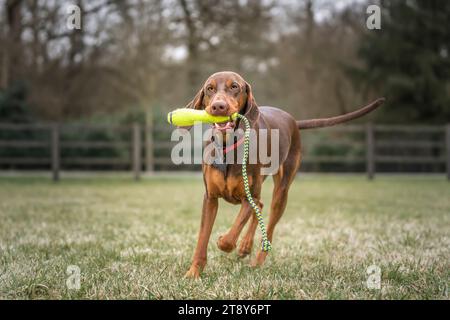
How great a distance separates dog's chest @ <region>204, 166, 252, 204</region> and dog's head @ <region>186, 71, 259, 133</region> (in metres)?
0.27

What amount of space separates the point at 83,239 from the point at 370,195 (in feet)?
20.8

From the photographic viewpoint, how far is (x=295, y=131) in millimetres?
4094

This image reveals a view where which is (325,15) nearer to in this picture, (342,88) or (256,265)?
(342,88)

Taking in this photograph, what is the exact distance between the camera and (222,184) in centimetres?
318

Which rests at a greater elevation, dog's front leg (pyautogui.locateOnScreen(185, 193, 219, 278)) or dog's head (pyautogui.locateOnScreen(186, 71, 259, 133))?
dog's head (pyautogui.locateOnScreen(186, 71, 259, 133))

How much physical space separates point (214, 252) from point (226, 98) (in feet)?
4.85

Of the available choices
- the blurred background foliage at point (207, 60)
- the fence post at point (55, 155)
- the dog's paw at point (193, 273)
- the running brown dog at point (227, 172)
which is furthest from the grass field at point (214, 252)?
the blurred background foliage at point (207, 60)

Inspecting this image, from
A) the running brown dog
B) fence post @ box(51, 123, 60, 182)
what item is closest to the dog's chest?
the running brown dog

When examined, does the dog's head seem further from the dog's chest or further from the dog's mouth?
the dog's chest

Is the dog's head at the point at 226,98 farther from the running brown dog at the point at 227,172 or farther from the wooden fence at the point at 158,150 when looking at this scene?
the wooden fence at the point at 158,150

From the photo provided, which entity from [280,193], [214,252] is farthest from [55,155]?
[280,193]

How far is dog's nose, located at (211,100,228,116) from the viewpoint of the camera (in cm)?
291

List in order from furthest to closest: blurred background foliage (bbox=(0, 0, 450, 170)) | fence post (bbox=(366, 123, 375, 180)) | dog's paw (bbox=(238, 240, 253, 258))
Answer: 1. blurred background foliage (bbox=(0, 0, 450, 170))
2. fence post (bbox=(366, 123, 375, 180))
3. dog's paw (bbox=(238, 240, 253, 258))
